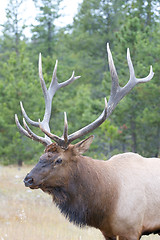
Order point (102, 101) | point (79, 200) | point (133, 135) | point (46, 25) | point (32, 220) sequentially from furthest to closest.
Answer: point (46, 25) < point (133, 135) < point (102, 101) < point (32, 220) < point (79, 200)

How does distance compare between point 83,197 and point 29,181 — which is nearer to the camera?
point 29,181

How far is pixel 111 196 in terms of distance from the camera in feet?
13.2

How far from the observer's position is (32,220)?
18.7 ft

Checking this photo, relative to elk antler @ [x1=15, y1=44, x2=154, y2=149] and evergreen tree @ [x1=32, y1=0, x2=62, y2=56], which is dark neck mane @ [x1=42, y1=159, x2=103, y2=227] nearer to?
elk antler @ [x1=15, y1=44, x2=154, y2=149]

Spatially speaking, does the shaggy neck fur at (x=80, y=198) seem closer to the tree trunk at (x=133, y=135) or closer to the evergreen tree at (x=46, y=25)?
the tree trunk at (x=133, y=135)

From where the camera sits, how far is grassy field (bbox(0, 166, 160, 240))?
16.2 ft

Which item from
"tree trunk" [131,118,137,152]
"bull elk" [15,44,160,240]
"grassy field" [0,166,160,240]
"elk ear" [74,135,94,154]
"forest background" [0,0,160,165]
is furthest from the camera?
"tree trunk" [131,118,137,152]

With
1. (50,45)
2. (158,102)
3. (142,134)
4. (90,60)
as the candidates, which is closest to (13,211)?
(158,102)

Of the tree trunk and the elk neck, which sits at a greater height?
the elk neck

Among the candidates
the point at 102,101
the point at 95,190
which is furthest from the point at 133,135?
the point at 95,190

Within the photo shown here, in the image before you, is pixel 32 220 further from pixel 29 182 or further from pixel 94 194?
pixel 29 182

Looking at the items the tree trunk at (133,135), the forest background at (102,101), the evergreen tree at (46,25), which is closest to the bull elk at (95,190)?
the forest background at (102,101)

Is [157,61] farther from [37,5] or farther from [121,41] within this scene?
[37,5]

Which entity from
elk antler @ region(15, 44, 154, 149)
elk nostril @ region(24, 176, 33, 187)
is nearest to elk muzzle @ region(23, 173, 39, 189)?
elk nostril @ region(24, 176, 33, 187)
